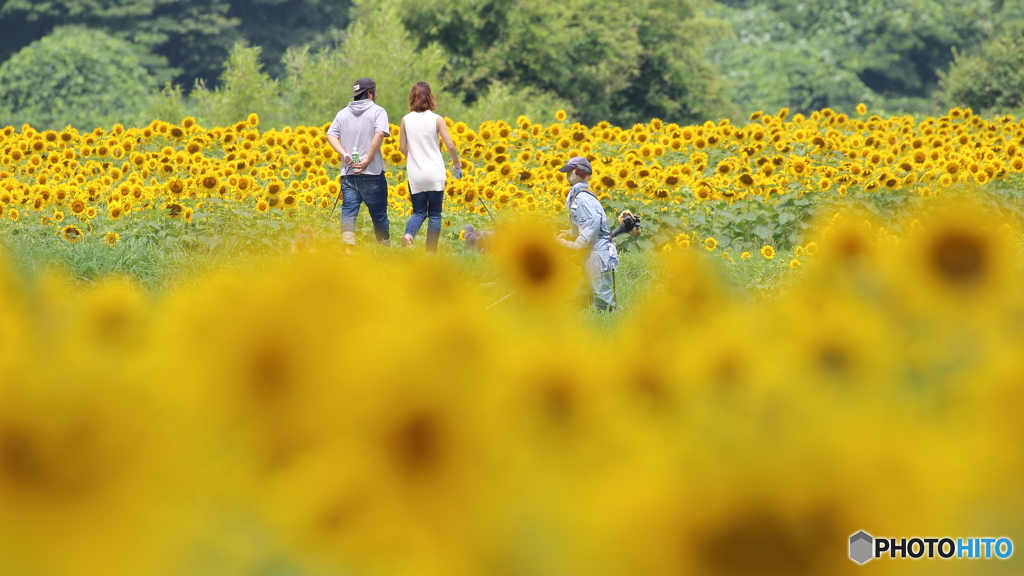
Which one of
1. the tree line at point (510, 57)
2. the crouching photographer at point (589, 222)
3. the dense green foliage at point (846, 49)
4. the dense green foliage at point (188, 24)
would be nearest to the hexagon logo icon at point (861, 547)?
the crouching photographer at point (589, 222)

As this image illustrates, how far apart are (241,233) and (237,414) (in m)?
8.27

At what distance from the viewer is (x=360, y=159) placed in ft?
31.9

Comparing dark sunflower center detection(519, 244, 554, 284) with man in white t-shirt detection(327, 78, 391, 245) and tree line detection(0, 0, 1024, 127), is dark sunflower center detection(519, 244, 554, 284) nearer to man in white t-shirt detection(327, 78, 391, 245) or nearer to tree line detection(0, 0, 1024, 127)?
man in white t-shirt detection(327, 78, 391, 245)

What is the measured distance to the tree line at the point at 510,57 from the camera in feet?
76.8

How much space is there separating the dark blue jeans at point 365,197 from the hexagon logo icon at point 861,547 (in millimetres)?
8919

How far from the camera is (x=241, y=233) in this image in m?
9.16

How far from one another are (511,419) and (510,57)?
26068mm

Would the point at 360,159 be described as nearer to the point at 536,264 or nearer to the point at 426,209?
the point at 426,209

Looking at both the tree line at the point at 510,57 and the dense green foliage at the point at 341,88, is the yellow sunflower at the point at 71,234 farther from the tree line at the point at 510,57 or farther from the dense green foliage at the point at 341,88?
the tree line at the point at 510,57

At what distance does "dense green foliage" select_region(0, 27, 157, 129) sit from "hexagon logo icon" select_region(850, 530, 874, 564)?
31.0 metres

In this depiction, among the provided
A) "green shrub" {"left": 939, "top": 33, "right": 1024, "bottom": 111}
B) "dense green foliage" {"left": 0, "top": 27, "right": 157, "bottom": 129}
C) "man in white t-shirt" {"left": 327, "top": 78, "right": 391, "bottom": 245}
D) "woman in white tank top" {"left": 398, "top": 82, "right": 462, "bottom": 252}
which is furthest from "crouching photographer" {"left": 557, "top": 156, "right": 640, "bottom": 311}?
"dense green foliage" {"left": 0, "top": 27, "right": 157, "bottom": 129}

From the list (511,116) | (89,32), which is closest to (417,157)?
(511,116)

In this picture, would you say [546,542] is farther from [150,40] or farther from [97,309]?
[150,40]

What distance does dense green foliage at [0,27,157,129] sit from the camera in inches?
1198
